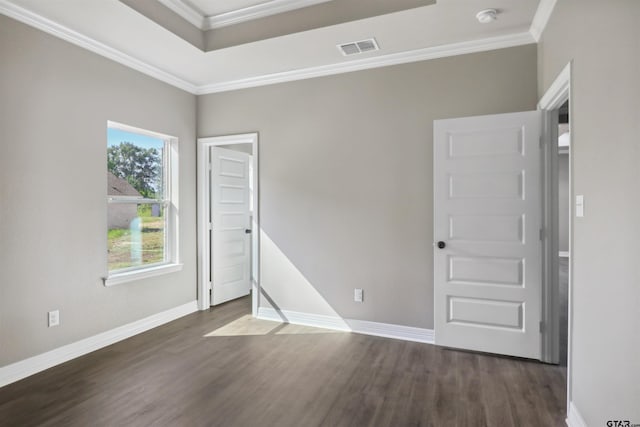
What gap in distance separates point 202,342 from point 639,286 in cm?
326

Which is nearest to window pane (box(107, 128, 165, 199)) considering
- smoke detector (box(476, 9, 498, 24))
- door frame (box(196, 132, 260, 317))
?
door frame (box(196, 132, 260, 317))

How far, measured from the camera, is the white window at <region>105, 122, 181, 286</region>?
3637 millimetres

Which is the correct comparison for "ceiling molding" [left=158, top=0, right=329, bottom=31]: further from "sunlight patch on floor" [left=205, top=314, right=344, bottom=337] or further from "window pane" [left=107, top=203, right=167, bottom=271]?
"sunlight patch on floor" [left=205, top=314, right=344, bottom=337]

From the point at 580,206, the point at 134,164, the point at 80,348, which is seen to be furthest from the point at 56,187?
the point at 580,206

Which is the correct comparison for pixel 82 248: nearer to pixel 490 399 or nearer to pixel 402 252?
pixel 402 252

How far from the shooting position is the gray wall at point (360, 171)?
3424 millimetres

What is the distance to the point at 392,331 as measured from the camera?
365 centimetres

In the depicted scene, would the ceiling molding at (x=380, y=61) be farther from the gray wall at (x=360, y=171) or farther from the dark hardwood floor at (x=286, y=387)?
the dark hardwood floor at (x=286, y=387)

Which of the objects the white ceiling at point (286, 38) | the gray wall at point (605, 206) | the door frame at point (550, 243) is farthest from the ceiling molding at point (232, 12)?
the door frame at point (550, 243)

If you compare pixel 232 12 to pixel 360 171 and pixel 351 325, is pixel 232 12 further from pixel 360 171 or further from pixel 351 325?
pixel 351 325

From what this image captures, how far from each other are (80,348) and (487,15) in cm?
429

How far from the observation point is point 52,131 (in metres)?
3.01

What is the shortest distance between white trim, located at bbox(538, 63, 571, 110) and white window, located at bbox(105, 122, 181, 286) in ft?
12.1

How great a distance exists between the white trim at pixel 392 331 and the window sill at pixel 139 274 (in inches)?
80.8
